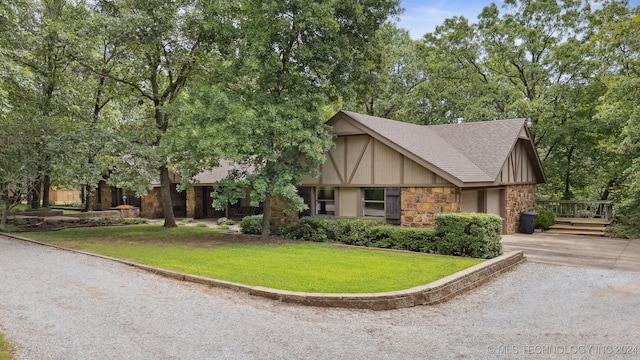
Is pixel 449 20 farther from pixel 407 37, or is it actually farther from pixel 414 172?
pixel 414 172

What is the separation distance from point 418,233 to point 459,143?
23.6ft

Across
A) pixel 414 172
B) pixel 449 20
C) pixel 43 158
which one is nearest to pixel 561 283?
pixel 414 172

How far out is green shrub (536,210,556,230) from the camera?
733 inches

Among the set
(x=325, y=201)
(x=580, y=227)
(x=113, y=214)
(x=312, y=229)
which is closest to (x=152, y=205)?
(x=113, y=214)

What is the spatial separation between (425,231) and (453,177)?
2.07 metres

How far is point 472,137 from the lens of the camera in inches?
722

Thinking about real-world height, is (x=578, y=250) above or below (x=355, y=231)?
below

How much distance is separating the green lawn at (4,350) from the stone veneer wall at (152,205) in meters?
21.8

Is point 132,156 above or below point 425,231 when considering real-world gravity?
above

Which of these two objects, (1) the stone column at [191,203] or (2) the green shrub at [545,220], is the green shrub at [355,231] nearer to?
(2) the green shrub at [545,220]

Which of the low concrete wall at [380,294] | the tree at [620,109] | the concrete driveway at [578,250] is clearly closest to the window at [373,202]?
the concrete driveway at [578,250]

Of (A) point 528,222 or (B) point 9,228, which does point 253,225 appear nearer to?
(B) point 9,228

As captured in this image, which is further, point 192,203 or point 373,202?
point 192,203

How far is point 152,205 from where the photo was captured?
2630 cm
